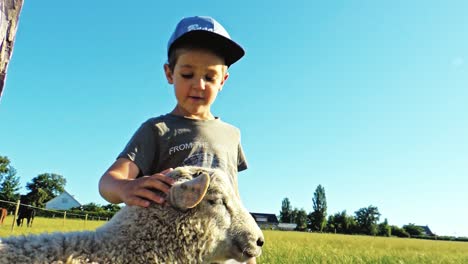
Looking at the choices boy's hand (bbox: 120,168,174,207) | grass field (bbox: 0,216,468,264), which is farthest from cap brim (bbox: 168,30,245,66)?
grass field (bbox: 0,216,468,264)

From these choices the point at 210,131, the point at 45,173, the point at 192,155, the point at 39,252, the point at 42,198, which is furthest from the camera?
the point at 45,173

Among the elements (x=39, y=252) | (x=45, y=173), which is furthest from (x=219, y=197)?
(x=45, y=173)

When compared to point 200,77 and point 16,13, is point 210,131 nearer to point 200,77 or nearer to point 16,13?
point 200,77

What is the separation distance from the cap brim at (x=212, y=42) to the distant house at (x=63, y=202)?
4144 inches

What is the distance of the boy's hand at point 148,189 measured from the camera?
297cm

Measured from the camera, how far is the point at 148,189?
3016mm

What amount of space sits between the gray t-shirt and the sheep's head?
25.3 inches

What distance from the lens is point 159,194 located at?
3.02 meters

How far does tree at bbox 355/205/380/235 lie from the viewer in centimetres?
11607

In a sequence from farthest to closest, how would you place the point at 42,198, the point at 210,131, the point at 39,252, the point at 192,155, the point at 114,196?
the point at 42,198, the point at 210,131, the point at 192,155, the point at 114,196, the point at 39,252

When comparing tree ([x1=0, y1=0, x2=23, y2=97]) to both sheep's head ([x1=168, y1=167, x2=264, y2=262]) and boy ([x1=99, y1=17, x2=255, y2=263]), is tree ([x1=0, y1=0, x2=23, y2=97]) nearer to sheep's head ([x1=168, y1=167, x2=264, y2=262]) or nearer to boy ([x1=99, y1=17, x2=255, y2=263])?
boy ([x1=99, y1=17, x2=255, y2=263])

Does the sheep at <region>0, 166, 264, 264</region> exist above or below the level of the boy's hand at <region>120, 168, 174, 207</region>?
below

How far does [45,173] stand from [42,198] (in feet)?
40.7

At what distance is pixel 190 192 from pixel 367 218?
128 m
